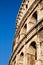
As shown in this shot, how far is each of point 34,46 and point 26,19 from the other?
369 cm

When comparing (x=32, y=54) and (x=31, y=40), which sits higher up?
(x=31, y=40)

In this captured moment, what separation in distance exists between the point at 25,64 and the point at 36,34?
2674 mm

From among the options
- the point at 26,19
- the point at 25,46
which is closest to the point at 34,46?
the point at 25,46

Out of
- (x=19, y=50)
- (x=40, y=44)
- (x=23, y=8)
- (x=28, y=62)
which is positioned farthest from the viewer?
(x=23, y=8)

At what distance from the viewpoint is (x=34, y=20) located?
2338cm

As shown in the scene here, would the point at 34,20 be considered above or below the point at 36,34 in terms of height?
above

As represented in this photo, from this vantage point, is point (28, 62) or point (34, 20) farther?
point (34, 20)

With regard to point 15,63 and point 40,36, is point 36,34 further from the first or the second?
point 15,63

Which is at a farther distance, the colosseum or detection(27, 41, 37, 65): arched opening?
detection(27, 41, 37, 65): arched opening

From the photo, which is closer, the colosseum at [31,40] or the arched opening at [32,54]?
the colosseum at [31,40]

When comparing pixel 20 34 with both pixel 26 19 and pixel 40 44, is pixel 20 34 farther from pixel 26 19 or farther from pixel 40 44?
pixel 40 44

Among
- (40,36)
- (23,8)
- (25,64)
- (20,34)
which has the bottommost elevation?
(25,64)

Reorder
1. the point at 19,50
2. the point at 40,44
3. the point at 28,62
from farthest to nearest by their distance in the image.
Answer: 1. the point at 19,50
2. the point at 28,62
3. the point at 40,44

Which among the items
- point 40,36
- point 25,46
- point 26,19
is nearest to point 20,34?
point 26,19
